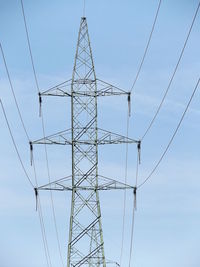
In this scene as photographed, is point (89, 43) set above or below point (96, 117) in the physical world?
above

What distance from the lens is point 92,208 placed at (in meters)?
40.1

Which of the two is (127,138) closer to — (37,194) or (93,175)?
(93,175)

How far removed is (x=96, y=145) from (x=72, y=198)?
Answer: 319 cm

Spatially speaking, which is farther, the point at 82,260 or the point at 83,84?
the point at 83,84

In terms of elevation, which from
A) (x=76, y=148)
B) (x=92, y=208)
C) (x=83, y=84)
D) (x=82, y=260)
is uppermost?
(x=83, y=84)

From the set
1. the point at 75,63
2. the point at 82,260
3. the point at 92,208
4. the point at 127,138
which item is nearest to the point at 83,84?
the point at 75,63

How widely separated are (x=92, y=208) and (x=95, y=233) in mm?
1354

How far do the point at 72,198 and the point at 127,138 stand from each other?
443cm

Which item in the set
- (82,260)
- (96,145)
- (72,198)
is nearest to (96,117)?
(96,145)

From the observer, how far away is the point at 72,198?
132 ft

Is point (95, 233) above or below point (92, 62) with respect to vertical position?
below

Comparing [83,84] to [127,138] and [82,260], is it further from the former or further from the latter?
[82,260]

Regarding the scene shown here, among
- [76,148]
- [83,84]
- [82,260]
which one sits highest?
[83,84]

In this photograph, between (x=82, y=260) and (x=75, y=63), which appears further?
(x=75, y=63)
